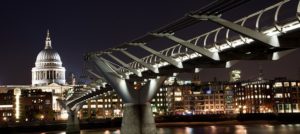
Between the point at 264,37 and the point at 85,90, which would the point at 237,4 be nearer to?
the point at 264,37

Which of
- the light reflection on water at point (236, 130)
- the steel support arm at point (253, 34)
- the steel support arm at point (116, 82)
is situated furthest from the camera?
the light reflection on water at point (236, 130)

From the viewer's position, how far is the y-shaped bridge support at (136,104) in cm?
6153

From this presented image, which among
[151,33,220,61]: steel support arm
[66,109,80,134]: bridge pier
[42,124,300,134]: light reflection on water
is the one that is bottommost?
[42,124,300,134]: light reflection on water

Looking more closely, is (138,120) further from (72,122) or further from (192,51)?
(72,122)

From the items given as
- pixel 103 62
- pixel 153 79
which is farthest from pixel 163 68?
pixel 103 62

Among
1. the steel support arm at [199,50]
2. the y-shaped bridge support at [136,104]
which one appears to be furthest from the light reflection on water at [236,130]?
the steel support arm at [199,50]

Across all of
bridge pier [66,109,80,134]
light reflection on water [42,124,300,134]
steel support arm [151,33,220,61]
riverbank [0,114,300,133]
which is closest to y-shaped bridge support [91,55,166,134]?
steel support arm [151,33,220,61]

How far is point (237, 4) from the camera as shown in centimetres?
3209

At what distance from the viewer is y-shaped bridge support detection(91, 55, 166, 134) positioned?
61531 millimetres

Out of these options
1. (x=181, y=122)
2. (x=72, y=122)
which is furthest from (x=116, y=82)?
(x=181, y=122)

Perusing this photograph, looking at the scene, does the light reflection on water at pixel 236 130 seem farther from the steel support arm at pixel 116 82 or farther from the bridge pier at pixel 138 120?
the steel support arm at pixel 116 82

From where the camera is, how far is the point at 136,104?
62688mm

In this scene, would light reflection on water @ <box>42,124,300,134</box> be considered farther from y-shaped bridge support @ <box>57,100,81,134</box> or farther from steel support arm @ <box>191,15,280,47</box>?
steel support arm @ <box>191,15,280,47</box>

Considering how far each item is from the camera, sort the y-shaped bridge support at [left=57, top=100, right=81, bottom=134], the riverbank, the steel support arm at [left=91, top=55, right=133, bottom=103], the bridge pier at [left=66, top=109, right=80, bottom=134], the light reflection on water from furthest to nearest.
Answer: the riverbank < the y-shaped bridge support at [left=57, top=100, right=81, bottom=134] < the bridge pier at [left=66, top=109, right=80, bottom=134] < the light reflection on water < the steel support arm at [left=91, top=55, right=133, bottom=103]
